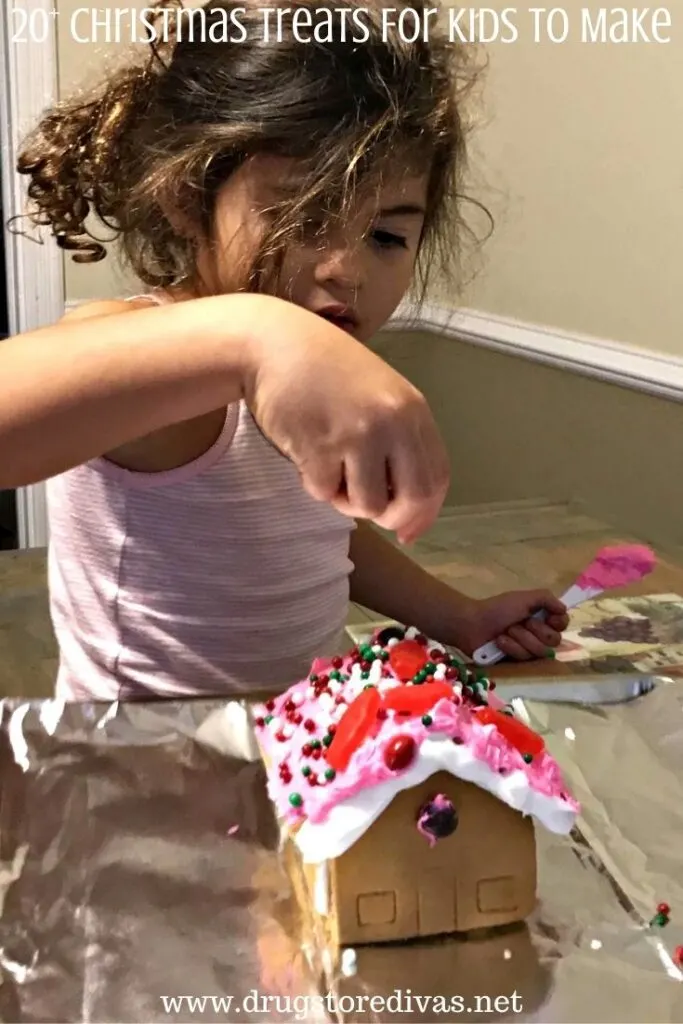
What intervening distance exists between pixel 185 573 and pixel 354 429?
1.20 feet

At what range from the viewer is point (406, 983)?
1.50 ft

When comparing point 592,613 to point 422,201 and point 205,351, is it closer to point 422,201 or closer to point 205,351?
point 422,201

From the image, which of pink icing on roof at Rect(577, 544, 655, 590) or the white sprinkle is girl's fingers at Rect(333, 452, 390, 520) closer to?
the white sprinkle

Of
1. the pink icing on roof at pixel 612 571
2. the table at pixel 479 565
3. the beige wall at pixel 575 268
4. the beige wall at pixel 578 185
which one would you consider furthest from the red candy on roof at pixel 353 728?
the beige wall at pixel 578 185

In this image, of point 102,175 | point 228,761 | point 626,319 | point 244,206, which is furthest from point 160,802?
point 626,319

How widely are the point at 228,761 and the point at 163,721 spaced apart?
5 centimetres

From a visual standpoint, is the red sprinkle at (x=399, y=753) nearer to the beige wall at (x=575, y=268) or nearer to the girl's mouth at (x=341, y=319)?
the girl's mouth at (x=341, y=319)

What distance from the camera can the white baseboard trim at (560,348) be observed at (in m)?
1.48

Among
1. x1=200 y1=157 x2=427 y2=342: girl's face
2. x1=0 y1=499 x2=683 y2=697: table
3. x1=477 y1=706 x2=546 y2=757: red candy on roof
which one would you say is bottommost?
x1=0 y1=499 x2=683 y2=697: table

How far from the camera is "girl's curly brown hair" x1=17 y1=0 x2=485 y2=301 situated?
25.8 inches

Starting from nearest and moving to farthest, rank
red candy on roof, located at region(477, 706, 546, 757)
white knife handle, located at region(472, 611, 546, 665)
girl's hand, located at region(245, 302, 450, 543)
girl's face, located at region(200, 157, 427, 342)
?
girl's hand, located at region(245, 302, 450, 543) < red candy on roof, located at region(477, 706, 546, 757) < girl's face, located at region(200, 157, 427, 342) < white knife handle, located at region(472, 611, 546, 665)

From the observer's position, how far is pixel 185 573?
76cm

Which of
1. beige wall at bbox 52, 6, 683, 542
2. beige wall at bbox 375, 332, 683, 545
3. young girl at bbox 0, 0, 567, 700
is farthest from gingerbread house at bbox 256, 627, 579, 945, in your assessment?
beige wall at bbox 52, 6, 683, 542

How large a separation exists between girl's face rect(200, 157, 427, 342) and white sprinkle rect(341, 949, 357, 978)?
1.22 feet
